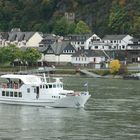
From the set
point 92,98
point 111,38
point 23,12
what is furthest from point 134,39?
point 92,98

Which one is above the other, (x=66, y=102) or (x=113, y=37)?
(x=113, y=37)

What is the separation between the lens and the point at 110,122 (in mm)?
51594

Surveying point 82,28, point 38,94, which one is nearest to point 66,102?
point 38,94

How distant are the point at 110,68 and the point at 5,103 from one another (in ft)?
196

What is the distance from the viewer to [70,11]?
17000 cm

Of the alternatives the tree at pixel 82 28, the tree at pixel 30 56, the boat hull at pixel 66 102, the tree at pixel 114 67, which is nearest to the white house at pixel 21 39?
the tree at pixel 82 28

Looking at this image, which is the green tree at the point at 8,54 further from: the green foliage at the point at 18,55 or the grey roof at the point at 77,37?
the grey roof at the point at 77,37

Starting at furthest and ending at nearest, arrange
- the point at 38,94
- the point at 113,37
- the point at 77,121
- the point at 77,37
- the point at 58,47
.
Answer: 1. the point at 77,37
2. the point at 113,37
3. the point at 58,47
4. the point at 38,94
5. the point at 77,121

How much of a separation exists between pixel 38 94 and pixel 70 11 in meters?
108

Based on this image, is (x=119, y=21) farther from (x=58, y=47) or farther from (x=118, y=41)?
(x=58, y=47)

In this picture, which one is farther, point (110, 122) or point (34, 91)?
point (34, 91)

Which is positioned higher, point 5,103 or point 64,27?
point 64,27

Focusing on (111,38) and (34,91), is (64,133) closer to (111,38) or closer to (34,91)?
(34,91)

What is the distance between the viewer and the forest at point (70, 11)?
153 m
